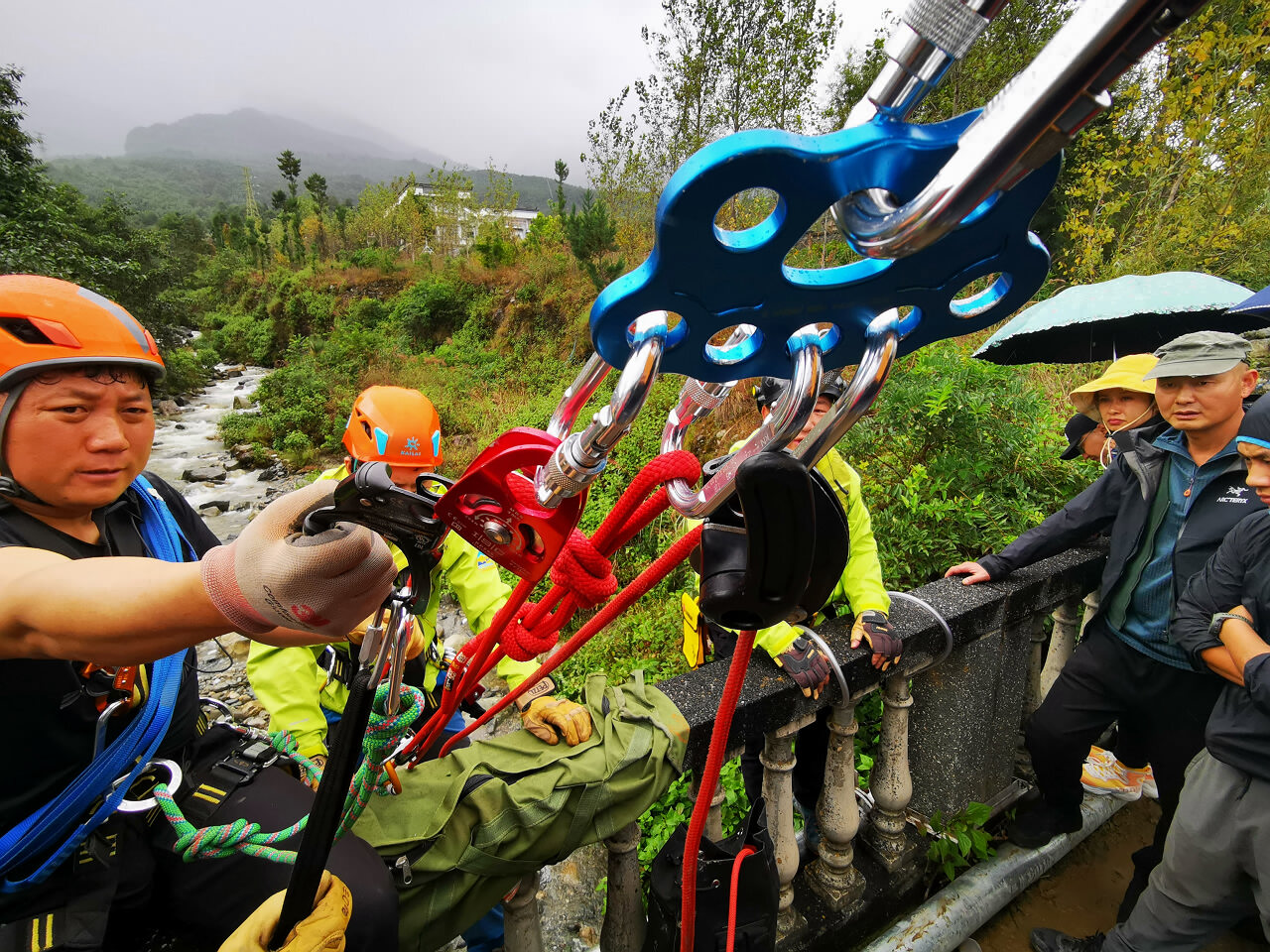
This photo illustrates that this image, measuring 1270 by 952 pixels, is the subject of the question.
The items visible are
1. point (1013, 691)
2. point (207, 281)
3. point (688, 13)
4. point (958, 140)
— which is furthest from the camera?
point (207, 281)

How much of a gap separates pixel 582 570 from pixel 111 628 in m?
0.67

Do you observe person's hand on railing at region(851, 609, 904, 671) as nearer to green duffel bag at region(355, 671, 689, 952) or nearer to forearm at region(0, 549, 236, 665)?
green duffel bag at region(355, 671, 689, 952)

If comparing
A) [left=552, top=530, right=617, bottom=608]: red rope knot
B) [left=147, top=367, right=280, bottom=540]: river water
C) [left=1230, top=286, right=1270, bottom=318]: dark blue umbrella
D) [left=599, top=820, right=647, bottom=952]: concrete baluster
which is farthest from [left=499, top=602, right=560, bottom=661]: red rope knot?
[left=147, top=367, right=280, bottom=540]: river water

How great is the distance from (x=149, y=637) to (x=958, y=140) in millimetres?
1166

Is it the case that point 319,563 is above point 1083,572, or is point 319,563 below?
above

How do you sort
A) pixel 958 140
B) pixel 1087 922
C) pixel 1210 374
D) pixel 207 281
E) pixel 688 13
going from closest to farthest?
pixel 958 140 < pixel 1210 374 < pixel 1087 922 < pixel 688 13 < pixel 207 281

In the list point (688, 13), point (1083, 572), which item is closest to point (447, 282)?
point (688, 13)

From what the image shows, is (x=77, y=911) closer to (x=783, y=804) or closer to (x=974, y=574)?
(x=783, y=804)

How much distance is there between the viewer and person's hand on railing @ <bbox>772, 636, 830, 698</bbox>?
1.79m

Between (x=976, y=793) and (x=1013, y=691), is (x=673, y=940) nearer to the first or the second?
(x=976, y=793)

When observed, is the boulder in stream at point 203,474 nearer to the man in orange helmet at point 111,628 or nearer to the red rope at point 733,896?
the man in orange helmet at point 111,628

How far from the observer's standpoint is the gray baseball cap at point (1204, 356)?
213cm

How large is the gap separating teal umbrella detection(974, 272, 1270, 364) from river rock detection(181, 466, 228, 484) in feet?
44.3

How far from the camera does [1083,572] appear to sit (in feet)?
8.77
